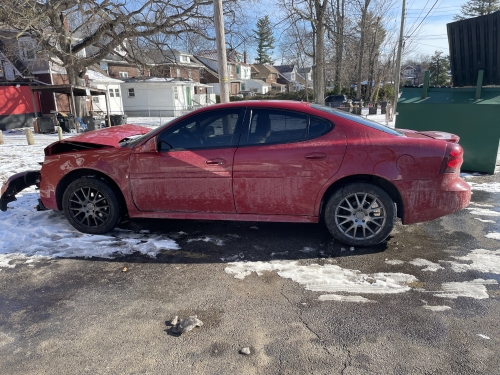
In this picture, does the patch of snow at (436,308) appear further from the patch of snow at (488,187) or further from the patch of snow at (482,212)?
the patch of snow at (488,187)

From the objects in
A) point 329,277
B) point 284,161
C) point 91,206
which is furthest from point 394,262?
point 91,206

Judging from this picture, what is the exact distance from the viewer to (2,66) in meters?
22.9

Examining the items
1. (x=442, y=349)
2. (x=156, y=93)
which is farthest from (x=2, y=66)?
(x=442, y=349)

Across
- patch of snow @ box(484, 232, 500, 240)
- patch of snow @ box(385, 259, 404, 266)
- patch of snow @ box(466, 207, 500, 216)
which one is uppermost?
patch of snow @ box(466, 207, 500, 216)

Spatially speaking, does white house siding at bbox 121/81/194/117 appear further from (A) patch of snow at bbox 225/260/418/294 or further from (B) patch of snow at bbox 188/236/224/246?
(A) patch of snow at bbox 225/260/418/294

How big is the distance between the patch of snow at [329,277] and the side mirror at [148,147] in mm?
1602

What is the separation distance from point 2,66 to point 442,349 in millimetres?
28144

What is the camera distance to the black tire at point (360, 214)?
12.5 feet

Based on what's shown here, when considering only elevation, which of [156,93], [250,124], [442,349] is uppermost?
[156,93]

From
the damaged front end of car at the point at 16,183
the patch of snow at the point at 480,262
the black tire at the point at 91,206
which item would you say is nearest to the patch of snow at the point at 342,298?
the patch of snow at the point at 480,262

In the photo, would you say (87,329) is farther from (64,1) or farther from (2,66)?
(2,66)

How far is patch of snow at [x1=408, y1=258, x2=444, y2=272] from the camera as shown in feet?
11.6

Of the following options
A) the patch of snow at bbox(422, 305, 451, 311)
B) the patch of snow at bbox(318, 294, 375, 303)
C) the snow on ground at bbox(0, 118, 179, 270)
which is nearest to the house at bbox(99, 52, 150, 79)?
the snow on ground at bbox(0, 118, 179, 270)

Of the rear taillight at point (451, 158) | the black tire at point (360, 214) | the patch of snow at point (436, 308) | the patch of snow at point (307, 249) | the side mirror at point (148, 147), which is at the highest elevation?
the side mirror at point (148, 147)
